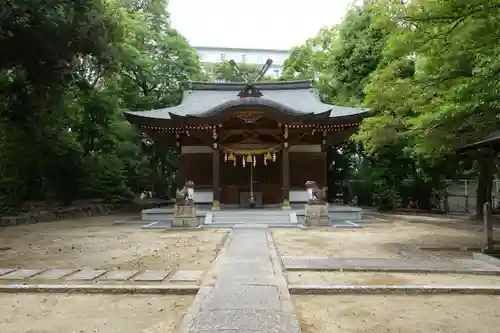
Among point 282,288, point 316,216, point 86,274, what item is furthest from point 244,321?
point 316,216

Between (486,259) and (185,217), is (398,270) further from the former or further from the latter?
(185,217)

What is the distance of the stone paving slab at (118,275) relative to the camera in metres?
5.95

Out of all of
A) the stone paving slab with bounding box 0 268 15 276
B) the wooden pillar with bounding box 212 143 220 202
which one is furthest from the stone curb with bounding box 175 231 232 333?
the wooden pillar with bounding box 212 143 220 202

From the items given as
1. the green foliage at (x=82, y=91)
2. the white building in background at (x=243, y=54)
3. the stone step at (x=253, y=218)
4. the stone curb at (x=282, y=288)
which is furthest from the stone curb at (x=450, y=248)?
the white building in background at (x=243, y=54)

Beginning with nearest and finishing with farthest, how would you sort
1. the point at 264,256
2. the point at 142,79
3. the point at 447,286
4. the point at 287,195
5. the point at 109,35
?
the point at 447,286 → the point at 264,256 → the point at 109,35 → the point at 287,195 → the point at 142,79

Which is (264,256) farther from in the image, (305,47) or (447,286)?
(305,47)

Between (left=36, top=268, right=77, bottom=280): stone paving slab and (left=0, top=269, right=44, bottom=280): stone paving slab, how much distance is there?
0.15 meters

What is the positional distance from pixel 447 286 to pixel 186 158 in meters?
14.6

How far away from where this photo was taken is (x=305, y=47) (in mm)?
29250

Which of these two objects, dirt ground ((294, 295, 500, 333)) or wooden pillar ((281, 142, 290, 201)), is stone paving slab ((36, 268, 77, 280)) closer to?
dirt ground ((294, 295, 500, 333))

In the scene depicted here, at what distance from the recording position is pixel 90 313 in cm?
452

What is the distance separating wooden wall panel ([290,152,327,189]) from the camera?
1870cm

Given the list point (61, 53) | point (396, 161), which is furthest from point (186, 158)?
point (396, 161)

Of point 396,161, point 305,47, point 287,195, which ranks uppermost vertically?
point 305,47
